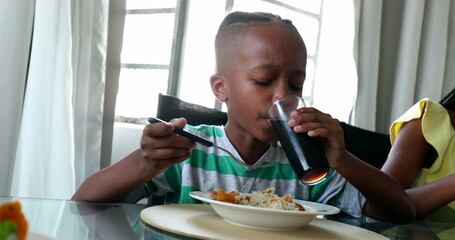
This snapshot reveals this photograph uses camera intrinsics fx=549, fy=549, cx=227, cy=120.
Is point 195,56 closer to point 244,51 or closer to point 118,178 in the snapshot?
point 244,51

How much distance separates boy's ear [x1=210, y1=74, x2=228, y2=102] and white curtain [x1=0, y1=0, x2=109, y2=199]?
67 cm

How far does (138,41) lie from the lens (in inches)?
105

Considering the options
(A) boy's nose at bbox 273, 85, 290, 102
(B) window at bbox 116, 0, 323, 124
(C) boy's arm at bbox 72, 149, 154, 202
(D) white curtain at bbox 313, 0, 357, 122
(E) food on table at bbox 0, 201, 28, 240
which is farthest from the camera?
(D) white curtain at bbox 313, 0, 357, 122

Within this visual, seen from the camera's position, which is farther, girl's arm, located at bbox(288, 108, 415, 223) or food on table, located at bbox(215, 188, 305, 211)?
girl's arm, located at bbox(288, 108, 415, 223)

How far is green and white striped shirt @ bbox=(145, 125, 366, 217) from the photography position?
3.80ft

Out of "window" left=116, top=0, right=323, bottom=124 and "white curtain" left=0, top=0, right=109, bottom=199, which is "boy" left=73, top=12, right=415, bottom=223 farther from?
"window" left=116, top=0, right=323, bottom=124

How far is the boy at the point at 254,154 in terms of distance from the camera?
961 mm

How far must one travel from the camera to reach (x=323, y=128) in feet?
2.94

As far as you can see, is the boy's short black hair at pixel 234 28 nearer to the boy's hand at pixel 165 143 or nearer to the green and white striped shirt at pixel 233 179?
the green and white striped shirt at pixel 233 179

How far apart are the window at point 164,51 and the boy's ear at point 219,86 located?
1.37 m

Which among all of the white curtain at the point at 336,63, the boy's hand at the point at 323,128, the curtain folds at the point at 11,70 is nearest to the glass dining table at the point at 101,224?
the boy's hand at the point at 323,128

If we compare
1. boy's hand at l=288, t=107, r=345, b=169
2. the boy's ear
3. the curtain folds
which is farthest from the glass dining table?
the curtain folds

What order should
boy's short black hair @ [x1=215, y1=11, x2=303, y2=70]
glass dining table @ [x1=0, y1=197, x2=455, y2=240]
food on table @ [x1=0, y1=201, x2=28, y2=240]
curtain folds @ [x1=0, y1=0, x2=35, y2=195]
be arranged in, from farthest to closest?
curtain folds @ [x1=0, y1=0, x2=35, y2=195] → boy's short black hair @ [x1=215, y1=11, x2=303, y2=70] → glass dining table @ [x1=0, y1=197, x2=455, y2=240] → food on table @ [x1=0, y1=201, x2=28, y2=240]

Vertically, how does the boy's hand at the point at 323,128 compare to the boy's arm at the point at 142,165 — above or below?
above
